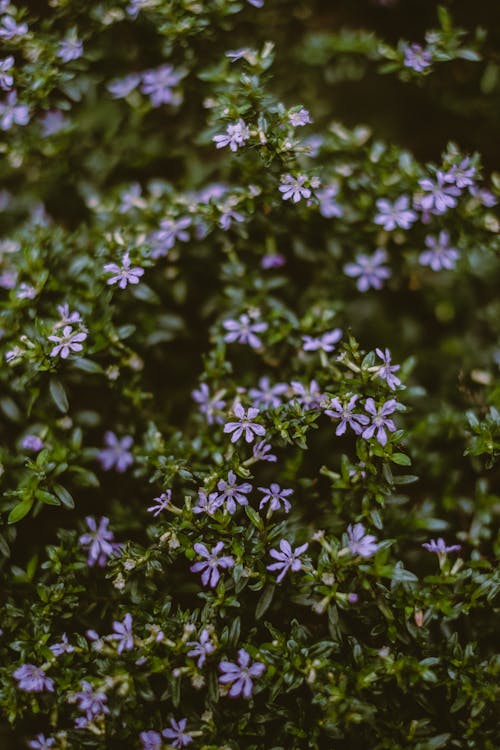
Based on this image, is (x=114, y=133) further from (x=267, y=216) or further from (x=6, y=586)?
(x=6, y=586)

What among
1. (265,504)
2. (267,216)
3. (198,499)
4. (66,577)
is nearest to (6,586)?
(66,577)

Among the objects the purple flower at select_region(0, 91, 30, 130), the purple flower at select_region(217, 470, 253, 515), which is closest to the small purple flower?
the purple flower at select_region(217, 470, 253, 515)

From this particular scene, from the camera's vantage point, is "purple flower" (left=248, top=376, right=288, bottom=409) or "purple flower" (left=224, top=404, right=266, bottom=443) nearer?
"purple flower" (left=224, top=404, right=266, bottom=443)

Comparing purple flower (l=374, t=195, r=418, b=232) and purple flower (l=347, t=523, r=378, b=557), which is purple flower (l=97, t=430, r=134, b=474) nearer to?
purple flower (l=347, t=523, r=378, b=557)

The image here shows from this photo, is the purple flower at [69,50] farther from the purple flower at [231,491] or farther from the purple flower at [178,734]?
the purple flower at [178,734]

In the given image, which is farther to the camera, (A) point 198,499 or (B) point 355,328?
(B) point 355,328

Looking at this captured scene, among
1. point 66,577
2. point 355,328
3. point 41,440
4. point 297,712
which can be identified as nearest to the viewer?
point 297,712

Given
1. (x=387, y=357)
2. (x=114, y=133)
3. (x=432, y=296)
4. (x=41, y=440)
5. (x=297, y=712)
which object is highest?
(x=114, y=133)
